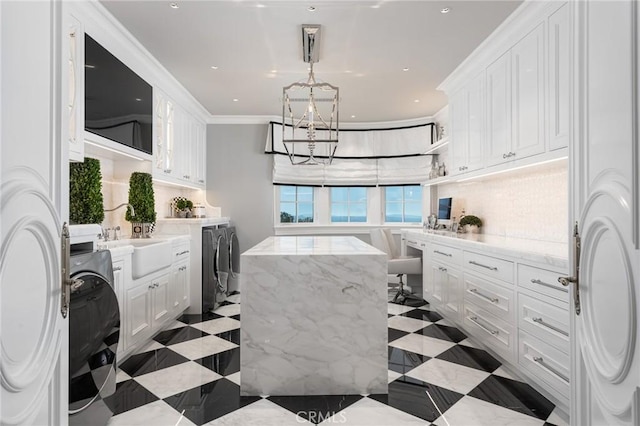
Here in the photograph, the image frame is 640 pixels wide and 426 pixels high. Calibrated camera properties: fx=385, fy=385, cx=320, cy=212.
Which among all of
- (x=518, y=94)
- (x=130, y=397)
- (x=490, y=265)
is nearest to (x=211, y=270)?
(x=130, y=397)

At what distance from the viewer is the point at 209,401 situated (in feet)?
7.11

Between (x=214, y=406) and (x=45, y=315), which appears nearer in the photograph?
(x=45, y=315)

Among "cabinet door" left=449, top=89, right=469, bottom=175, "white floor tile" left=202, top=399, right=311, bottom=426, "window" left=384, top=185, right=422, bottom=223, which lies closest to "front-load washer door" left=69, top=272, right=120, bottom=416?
"white floor tile" left=202, top=399, right=311, bottom=426

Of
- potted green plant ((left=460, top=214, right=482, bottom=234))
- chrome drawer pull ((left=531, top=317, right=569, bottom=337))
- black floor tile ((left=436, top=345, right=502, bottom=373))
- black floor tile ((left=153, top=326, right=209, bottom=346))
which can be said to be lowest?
black floor tile ((left=153, top=326, right=209, bottom=346))

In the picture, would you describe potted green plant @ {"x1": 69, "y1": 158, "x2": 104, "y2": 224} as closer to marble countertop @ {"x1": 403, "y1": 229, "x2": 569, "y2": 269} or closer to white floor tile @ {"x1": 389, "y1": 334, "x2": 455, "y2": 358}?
white floor tile @ {"x1": 389, "y1": 334, "x2": 455, "y2": 358}

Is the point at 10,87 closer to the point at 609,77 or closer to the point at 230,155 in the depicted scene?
the point at 609,77

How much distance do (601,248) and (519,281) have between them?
1.64 m

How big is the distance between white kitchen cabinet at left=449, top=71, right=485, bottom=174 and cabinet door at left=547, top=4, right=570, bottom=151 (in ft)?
3.09

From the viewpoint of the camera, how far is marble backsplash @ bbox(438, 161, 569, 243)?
2.88m

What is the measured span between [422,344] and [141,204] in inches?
107

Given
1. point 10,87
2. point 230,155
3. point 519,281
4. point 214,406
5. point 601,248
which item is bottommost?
point 214,406

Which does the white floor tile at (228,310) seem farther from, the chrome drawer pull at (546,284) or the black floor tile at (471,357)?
the chrome drawer pull at (546,284)

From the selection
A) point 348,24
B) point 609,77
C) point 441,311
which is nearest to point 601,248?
point 609,77

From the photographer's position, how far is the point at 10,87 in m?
0.72
